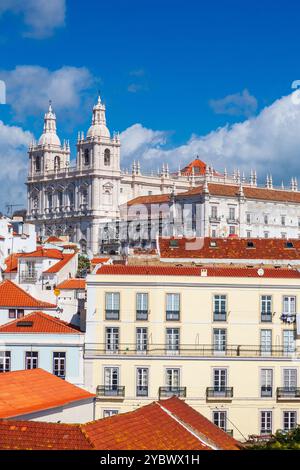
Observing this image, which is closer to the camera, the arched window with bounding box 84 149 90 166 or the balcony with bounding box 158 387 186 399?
the balcony with bounding box 158 387 186 399

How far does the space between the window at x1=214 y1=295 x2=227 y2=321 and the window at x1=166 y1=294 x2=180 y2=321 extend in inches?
55.1

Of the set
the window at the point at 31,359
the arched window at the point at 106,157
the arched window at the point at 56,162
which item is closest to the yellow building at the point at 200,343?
the window at the point at 31,359

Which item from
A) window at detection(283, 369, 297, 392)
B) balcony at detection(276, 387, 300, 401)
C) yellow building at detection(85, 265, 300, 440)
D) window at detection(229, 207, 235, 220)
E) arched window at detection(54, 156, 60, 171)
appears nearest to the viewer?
yellow building at detection(85, 265, 300, 440)

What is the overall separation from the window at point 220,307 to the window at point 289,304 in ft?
7.33

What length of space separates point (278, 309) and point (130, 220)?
306 ft

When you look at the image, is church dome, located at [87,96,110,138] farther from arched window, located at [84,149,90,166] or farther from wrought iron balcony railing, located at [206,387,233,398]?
wrought iron balcony railing, located at [206,387,233,398]

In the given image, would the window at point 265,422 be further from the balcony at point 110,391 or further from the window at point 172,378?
the balcony at point 110,391

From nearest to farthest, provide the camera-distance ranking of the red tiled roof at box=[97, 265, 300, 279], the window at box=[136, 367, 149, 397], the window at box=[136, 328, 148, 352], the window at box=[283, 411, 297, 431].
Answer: the window at box=[136, 367, 149, 397] < the window at box=[283, 411, 297, 431] < the window at box=[136, 328, 148, 352] < the red tiled roof at box=[97, 265, 300, 279]

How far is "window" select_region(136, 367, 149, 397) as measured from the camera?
34656mm

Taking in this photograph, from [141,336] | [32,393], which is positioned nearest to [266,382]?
[141,336]

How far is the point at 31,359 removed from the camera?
35000mm

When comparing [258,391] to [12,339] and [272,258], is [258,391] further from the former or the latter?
[272,258]

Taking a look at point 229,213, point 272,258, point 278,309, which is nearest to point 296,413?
point 278,309

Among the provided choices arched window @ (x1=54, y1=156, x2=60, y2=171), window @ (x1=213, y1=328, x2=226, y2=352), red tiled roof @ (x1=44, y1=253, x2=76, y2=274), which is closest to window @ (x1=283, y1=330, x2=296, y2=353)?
window @ (x1=213, y1=328, x2=226, y2=352)
